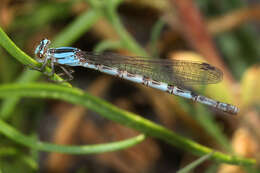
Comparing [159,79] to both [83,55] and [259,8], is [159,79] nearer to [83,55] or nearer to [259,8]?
[83,55]

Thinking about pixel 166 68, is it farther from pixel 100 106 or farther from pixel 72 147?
pixel 72 147

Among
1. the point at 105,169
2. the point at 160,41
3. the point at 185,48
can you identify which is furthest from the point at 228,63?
the point at 105,169

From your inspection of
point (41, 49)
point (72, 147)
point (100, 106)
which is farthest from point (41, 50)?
point (72, 147)

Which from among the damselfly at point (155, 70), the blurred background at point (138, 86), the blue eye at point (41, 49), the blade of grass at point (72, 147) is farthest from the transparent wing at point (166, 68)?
the blade of grass at point (72, 147)

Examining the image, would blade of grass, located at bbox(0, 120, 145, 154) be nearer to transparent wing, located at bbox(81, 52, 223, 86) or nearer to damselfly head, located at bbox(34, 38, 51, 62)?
damselfly head, located at bbox(34, 38, 51, 62)

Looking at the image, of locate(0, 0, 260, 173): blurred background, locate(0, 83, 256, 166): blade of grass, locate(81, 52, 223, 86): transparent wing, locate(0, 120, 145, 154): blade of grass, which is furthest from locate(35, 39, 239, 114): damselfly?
locate(0, 120, 145, 154): blade of grass

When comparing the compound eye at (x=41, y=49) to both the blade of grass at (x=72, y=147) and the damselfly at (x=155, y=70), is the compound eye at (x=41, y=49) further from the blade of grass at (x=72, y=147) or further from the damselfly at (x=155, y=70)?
the blade of grass at (x=72, y=147)
